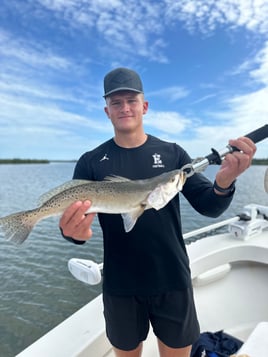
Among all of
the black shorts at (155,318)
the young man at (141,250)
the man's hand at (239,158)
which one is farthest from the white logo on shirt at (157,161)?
the black shorts at (155,318)

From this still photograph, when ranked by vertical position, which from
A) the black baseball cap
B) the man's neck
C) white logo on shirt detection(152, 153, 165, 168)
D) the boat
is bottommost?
the boat

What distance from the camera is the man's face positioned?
204cm

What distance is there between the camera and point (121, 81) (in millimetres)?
2029

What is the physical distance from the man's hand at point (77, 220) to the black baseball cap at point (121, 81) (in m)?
0.85

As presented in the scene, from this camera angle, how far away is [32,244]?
9.41 metres

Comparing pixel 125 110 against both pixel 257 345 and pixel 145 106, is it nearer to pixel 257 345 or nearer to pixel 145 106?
pixel 145 106

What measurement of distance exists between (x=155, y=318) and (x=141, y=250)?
0.51m

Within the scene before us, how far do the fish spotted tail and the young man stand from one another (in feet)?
0.82

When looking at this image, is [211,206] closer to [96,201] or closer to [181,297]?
[181,297]

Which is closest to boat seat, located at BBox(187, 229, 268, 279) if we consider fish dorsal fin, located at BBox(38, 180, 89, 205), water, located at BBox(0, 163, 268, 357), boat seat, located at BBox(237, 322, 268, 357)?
water, located at BBox(0, 163, 268, 357)

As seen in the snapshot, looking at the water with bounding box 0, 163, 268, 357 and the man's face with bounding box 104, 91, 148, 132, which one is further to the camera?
the water with bounding box 0, 163, 268, 357

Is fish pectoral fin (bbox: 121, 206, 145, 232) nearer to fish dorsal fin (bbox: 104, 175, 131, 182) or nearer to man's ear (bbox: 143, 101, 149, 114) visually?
fish dorsal fin (bbox: 104, 175, 131, 182)

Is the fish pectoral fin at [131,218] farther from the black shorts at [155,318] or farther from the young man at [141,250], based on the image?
the black shorts at [155,318]

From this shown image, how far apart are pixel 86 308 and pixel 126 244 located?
123cm
